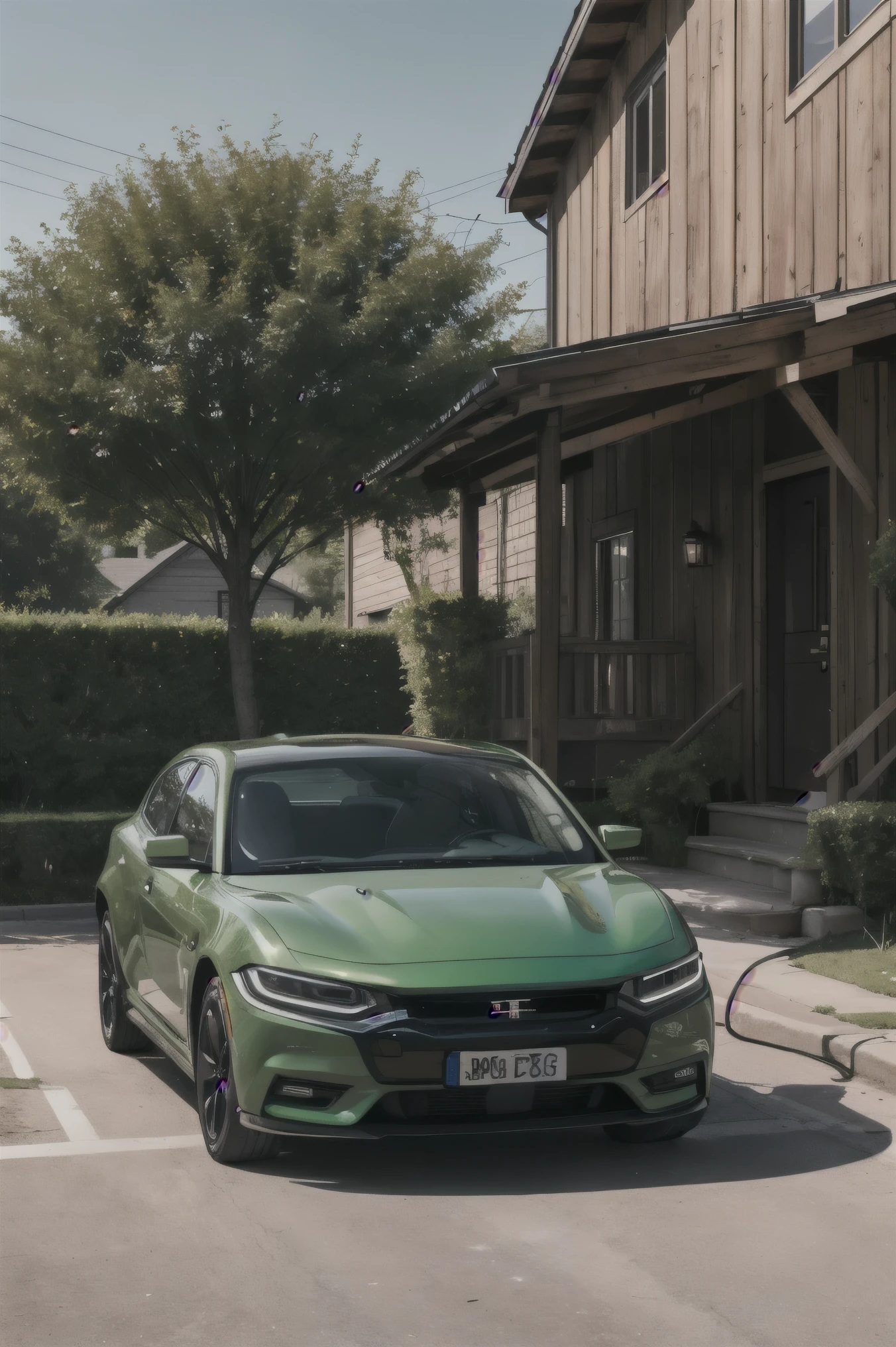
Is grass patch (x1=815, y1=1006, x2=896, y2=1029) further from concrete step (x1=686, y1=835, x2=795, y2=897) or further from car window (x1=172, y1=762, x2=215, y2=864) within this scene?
car window (x1=172, y1=762, x2=215, y2=864)

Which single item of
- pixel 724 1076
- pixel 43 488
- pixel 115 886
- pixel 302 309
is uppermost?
pixel 302 309

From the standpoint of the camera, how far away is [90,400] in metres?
17.4

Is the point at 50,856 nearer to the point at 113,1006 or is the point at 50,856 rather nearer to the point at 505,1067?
the point at 113,1006

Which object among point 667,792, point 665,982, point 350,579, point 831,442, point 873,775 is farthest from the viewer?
point 350,579

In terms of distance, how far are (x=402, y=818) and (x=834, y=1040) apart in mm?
2310

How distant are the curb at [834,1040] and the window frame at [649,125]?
1043cm

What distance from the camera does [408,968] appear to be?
496cm

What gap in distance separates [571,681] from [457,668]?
1.25m

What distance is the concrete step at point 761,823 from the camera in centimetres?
1178

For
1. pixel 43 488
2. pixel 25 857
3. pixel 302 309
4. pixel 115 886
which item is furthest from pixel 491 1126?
pixel 43 488

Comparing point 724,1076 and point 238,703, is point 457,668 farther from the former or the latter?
point 724,1076

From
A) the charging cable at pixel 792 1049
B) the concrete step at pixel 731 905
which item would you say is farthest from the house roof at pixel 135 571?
the charging cable at pixel 792 1049

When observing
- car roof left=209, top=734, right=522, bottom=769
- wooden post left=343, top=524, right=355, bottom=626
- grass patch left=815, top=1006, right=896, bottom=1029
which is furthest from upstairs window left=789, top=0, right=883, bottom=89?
wooden post left=343, top=524, right=355, bottom=626

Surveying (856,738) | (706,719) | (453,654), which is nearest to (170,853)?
(856,738)
